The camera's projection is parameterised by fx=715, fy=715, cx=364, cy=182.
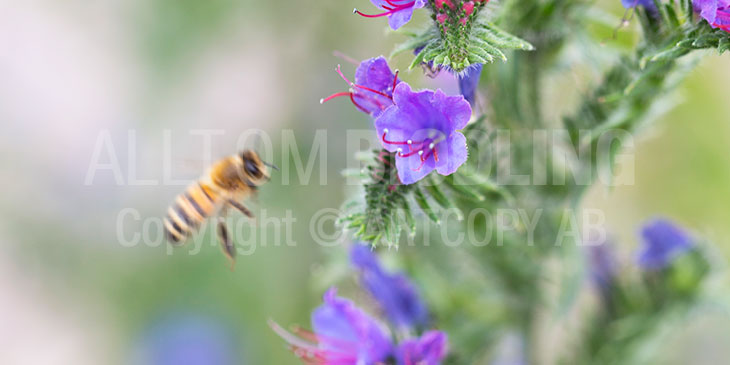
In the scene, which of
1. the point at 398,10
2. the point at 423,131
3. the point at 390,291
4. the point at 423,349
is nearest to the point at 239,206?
the point at 390,291

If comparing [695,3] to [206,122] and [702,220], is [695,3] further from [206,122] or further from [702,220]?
[206,122]

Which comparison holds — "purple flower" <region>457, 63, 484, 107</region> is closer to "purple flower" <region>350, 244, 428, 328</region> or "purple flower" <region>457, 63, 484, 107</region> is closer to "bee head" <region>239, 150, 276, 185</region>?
"purple flower" <region>350, 244, 428, 328</region>

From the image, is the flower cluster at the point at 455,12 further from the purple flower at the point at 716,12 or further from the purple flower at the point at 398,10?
the purple flower at the point at 716,12

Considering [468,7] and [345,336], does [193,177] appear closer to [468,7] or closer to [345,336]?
[345,336]

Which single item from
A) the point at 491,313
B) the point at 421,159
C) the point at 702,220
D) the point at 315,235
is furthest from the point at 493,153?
the point at 702,220

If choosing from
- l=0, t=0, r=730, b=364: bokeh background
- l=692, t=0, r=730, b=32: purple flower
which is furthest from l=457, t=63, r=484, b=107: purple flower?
l=0, t=0, r=730, b=364: bokeh background
